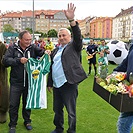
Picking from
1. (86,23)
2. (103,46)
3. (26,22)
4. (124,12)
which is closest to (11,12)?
(26,22)

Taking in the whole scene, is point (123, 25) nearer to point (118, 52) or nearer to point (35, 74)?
point (118, 52)

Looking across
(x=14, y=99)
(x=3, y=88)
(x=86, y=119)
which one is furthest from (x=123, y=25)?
(x=14, y=99)

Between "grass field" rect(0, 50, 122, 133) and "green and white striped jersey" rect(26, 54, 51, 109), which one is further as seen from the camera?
"grass field" rect(0, 50, 122, 133)

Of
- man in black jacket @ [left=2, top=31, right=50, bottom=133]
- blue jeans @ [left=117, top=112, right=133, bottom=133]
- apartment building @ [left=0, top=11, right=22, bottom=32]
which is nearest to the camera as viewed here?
blue jeans @ [left=117, top=112, right=133, bottom=133]

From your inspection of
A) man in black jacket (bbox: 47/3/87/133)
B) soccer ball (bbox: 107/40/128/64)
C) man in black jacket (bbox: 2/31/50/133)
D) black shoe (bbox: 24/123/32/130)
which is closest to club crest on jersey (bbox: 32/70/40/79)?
man in black jacket (bbox: 2/31/50/133)

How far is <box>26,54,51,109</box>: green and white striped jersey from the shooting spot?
3613 millimetres

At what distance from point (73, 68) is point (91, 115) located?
5.82 ft

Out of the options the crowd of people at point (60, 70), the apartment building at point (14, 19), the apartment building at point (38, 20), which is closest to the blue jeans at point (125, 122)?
the crowd of people at point (60, 70)

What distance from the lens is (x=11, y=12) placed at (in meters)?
129

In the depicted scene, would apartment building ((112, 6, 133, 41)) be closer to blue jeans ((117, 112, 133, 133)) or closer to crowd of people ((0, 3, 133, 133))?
crowd of people ((0, 3, 133, 133))

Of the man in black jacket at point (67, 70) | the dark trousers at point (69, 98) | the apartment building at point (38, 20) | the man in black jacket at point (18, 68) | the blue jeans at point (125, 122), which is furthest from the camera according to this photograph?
the apartment building at point (38, 20)

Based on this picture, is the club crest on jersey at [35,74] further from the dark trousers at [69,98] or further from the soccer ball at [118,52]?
the soccer ball at [118,52]

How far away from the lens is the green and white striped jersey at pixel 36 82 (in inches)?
142

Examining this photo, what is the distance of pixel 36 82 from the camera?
3645mm
